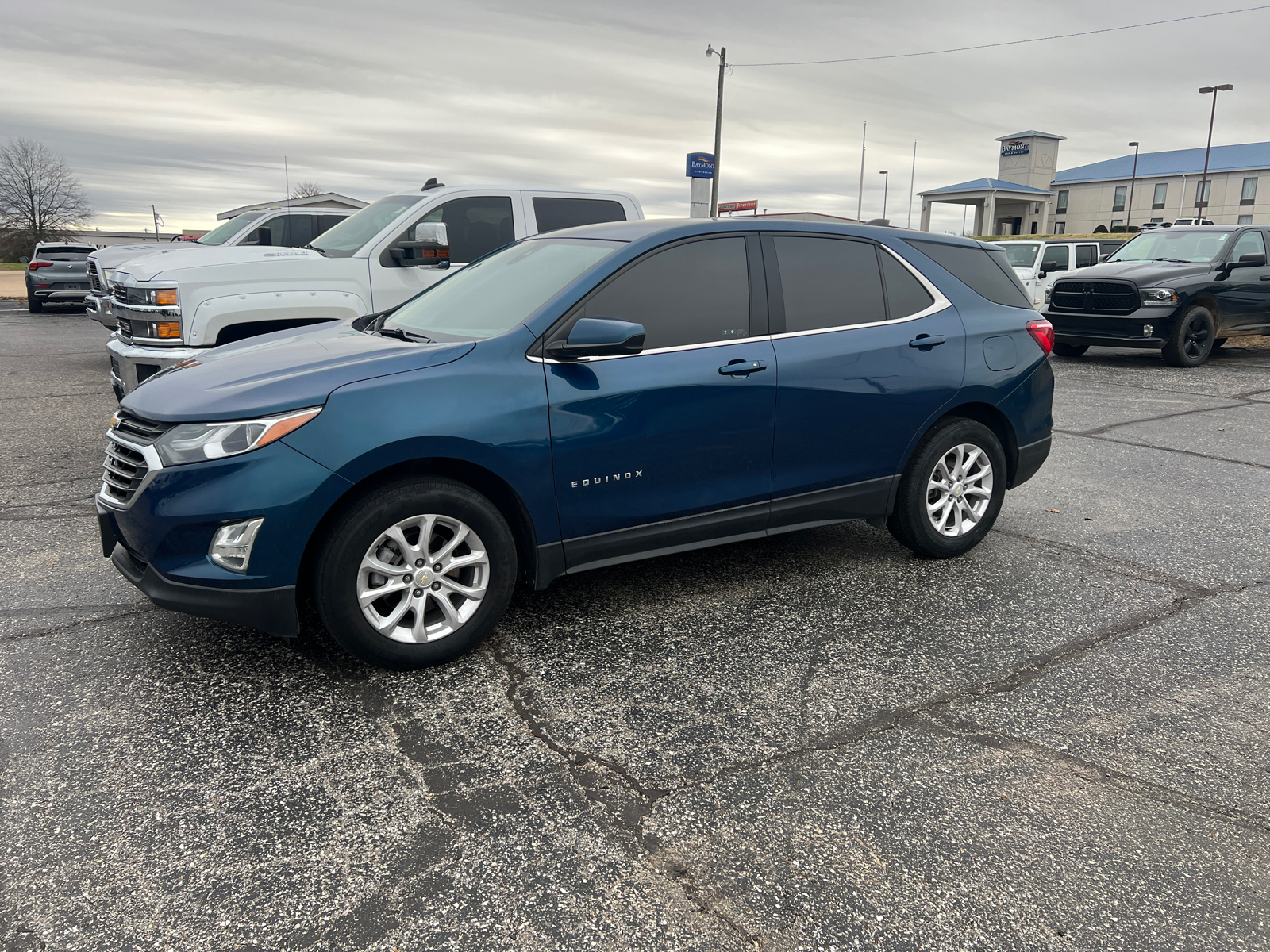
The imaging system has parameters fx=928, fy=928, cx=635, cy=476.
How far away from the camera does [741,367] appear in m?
Result: 4.16

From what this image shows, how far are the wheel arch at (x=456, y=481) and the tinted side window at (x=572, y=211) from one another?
535 cm

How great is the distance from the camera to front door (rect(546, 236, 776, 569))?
379cm

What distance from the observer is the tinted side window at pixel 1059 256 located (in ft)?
65.6

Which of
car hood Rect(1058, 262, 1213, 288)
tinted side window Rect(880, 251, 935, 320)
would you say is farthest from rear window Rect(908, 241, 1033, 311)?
car hood Rect(1058, 262, 1213, 288)

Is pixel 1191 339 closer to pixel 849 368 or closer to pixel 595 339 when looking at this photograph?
pixel 849 368

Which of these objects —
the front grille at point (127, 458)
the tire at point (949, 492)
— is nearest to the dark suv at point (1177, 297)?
the tire at point (949, 492)

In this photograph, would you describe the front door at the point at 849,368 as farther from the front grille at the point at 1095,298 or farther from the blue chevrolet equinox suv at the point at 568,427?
the front grille at the point at 1095,298

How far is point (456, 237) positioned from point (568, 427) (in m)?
5.24

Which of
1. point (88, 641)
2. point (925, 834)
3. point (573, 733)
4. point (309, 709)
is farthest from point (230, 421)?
point (925, 834)

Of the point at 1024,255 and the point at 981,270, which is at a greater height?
the point at 1024,255

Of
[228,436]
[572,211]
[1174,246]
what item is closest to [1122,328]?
[1174,246]

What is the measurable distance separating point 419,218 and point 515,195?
95 cm

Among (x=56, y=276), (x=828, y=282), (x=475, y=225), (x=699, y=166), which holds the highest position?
(x=699, y=166)

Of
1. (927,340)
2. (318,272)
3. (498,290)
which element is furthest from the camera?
(318,272)
